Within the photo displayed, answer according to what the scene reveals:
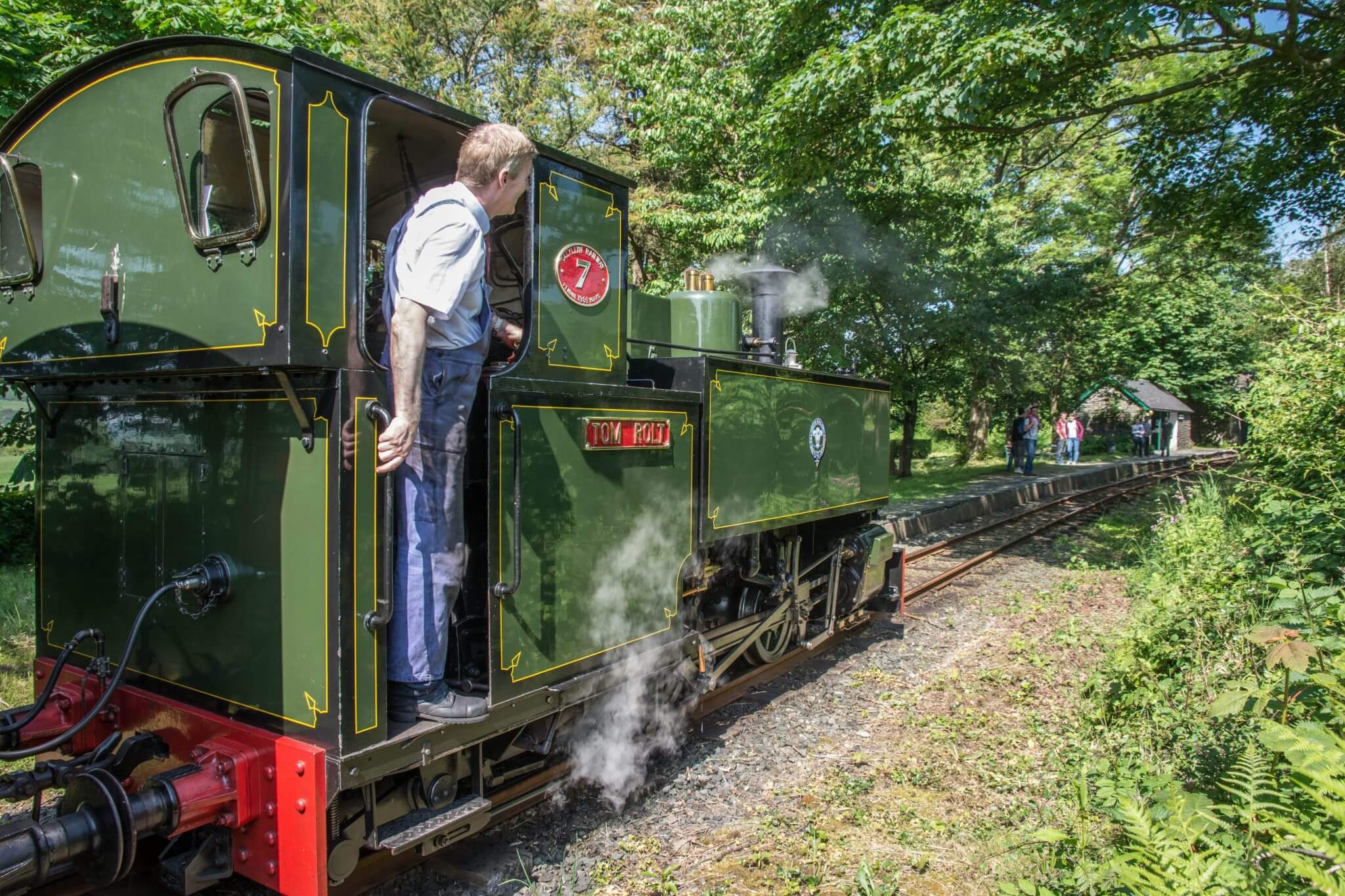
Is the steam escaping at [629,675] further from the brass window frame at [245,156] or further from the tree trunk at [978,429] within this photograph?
the tree trunk at [978,429]

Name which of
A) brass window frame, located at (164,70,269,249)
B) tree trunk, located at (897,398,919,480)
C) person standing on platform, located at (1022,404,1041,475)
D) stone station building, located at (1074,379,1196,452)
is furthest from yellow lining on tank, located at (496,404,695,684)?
stone station building, located at (1074,379,1196,452)

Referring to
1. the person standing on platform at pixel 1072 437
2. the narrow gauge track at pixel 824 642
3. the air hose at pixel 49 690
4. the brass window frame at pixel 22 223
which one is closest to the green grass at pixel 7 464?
the brass window frame at pixel 22 223

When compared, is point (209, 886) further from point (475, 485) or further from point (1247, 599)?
point (1247, 599)

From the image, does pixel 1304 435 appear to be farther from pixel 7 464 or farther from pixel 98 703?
pixel 7 464

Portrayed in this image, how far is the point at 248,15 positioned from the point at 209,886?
6337mm

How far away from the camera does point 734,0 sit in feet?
42.7

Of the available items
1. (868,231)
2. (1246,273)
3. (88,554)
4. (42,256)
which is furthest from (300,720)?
(1246,273)

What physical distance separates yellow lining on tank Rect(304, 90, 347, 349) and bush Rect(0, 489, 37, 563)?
29.1ft

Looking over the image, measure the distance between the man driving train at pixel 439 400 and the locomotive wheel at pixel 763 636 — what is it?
2.65 m

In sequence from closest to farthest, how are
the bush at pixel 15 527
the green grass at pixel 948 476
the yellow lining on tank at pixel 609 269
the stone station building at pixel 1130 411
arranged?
1. the yellow lining on tank at pixel 609 269
2. the bush at pixel 15 527
3. the green grass at pixel 948 476
4. the stone station building at pixel 1130 411

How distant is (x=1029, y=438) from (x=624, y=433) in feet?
63.6

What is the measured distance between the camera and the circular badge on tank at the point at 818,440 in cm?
535

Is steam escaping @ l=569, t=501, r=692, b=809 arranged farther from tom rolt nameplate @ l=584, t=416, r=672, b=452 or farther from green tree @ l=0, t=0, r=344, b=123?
green tree @ l=0, t=0, r=344, b=123

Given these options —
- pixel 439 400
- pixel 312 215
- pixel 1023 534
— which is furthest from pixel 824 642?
pixel 1023 534
